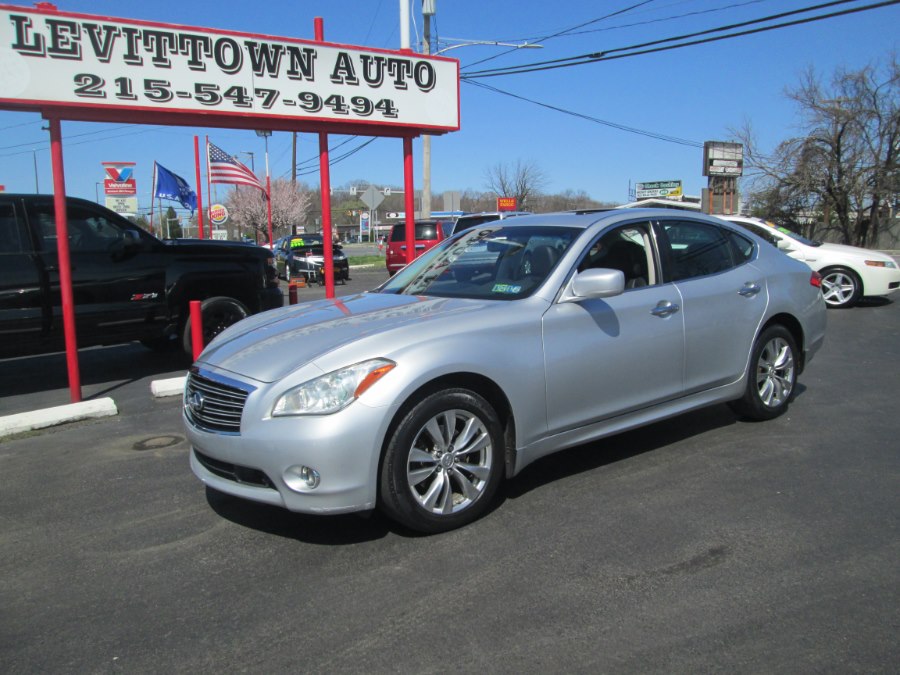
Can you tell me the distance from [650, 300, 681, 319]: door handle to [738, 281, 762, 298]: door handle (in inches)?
31.7

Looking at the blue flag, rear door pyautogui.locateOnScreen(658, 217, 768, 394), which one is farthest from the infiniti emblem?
the blue flag

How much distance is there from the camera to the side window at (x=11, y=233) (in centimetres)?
704

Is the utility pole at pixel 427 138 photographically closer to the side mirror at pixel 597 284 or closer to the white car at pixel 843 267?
the white car at pixel 843 267

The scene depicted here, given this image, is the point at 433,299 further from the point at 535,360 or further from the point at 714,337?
the point at 714,337

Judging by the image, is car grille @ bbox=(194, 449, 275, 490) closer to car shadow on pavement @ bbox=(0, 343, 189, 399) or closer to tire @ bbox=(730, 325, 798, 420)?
tire @ bbox=(730, 325, 798, 420)

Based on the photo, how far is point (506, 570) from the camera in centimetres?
330

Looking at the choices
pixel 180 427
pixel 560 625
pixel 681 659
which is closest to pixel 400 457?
pixel 560 625

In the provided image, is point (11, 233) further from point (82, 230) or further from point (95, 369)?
point (95, 369)

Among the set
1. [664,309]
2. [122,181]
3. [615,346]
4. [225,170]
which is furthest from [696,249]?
[122,181]

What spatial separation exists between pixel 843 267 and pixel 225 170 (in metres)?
15.4

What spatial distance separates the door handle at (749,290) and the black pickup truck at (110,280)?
5.61 m

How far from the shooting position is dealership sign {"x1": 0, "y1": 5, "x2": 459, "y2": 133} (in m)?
6.20

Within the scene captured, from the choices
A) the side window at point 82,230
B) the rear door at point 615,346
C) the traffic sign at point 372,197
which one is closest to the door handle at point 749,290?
the rear door at point 615,346

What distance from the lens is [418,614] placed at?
297 centimetres
